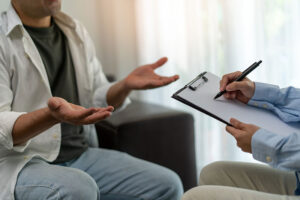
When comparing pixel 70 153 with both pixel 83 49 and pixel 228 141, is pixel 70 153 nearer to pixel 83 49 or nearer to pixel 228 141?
pixel 83 49

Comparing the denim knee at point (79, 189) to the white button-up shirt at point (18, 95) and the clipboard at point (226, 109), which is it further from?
the clipboard at point (226, 109)

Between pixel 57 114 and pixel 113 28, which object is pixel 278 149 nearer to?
pixel 57 114

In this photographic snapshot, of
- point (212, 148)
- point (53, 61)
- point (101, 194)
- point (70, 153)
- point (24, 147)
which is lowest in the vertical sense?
point (212, 148)

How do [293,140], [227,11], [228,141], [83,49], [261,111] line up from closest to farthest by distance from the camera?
[293,140] → [261,111] → [83,49] → [227,11] → [228,141]

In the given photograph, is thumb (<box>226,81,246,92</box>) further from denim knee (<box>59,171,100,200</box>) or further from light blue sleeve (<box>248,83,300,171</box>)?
denim knee (<box>59,171,100,200</box>)

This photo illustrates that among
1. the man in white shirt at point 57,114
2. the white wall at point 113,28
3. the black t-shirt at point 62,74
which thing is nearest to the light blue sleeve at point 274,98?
the man in white shirt at point 57,114

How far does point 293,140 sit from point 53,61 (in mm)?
875

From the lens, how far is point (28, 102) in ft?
4.23

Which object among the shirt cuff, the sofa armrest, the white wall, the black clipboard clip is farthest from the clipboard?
the white wall

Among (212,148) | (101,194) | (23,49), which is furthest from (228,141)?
(23,49)

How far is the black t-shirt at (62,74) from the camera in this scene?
53.9 inches

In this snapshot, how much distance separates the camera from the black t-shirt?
1368 millimetres

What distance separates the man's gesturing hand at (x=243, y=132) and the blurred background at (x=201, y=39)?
1.97 ft

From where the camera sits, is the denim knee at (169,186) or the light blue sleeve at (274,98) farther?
the denim knee at (169,186)
